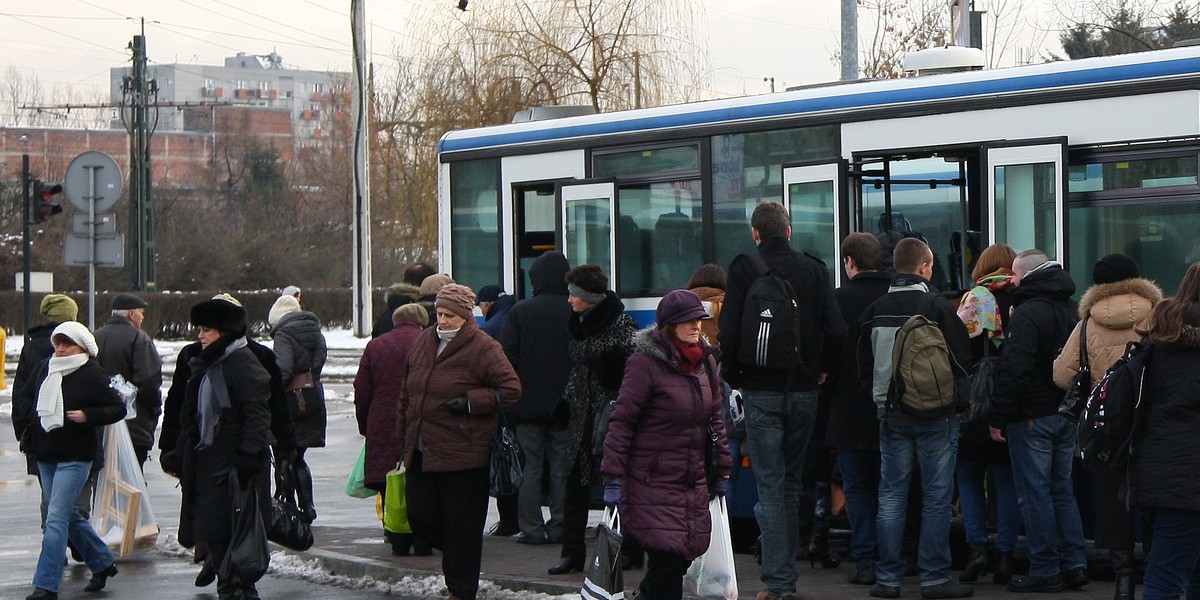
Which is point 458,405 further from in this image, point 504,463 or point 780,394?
point 780,394

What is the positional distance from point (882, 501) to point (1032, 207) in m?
2.49

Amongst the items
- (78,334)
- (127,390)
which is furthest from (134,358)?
(78,334)

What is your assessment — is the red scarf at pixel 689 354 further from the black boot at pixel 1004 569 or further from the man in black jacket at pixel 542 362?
the man in black jacket at pixel 542 362

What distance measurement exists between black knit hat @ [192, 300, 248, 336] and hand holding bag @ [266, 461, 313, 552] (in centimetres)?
97

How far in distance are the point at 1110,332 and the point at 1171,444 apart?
152cm

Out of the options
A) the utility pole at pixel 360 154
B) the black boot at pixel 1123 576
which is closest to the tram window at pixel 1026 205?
the black boot at pixel 1123 576

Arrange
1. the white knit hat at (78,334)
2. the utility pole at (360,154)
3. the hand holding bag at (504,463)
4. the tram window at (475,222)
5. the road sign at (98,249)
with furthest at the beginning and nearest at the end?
the utility pole at (360,154)
the road sign at (98,249)
the tram window at (475,222)
the white knit hat at (78,334)
the hand holding bag at (504,463)

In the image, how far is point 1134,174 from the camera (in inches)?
372

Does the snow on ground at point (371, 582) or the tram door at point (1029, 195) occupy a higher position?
the tram door at point (1029, 195)

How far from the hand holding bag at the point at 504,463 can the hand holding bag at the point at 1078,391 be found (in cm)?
275

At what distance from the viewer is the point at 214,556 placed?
8.24m

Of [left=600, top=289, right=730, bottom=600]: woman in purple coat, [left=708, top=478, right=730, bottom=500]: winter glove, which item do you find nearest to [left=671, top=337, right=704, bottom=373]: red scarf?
[left=600, top=289, right=730, bottom=600]: woman in purple coat

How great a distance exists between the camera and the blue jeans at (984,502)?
8484 millimetres

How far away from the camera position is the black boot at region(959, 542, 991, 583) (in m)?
8.57
